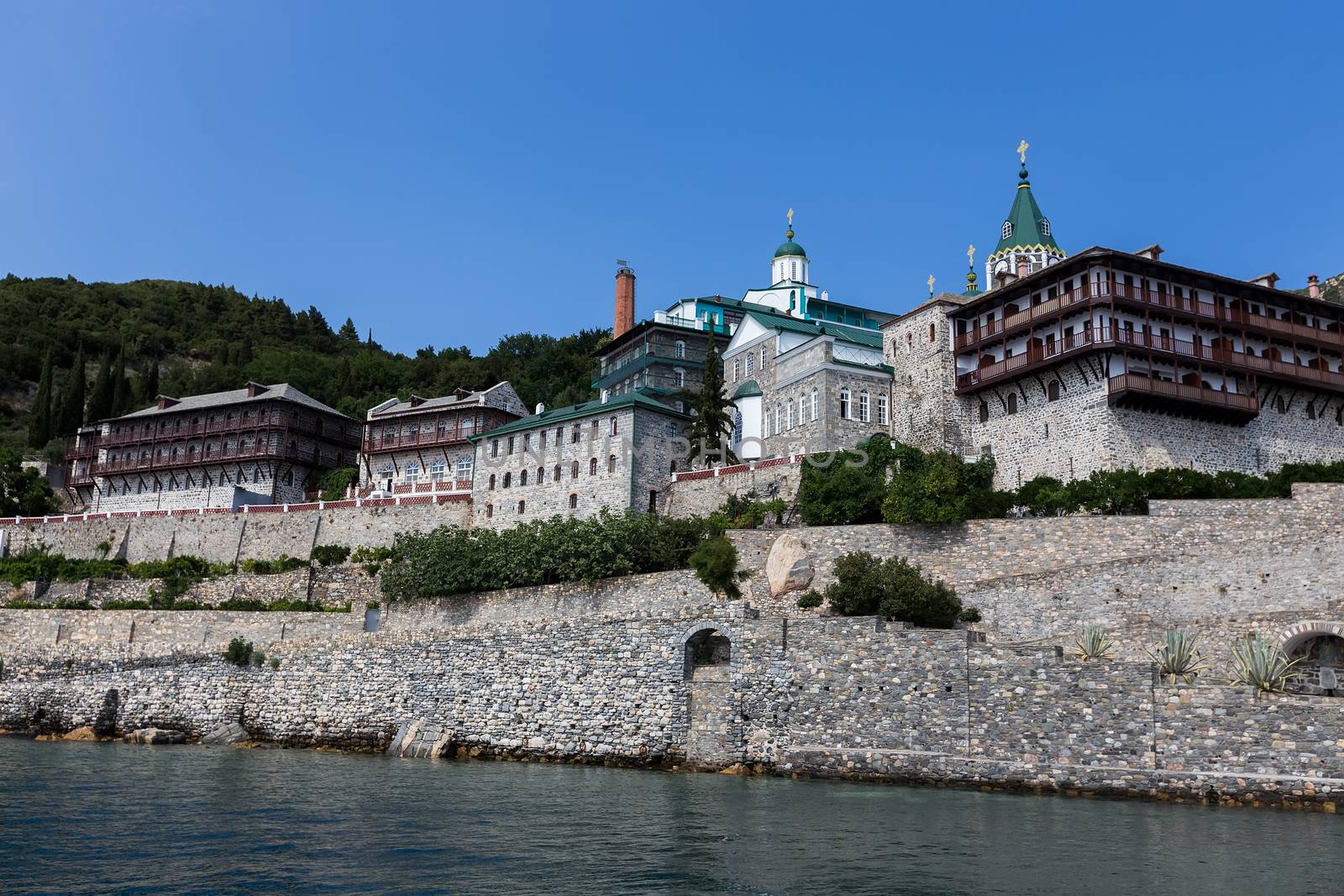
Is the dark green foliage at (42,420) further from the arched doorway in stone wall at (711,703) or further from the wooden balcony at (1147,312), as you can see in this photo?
the arched doorway in stone wall at (711,703)

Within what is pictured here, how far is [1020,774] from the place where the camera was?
2658 centimetres

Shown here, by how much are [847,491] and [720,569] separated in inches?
226

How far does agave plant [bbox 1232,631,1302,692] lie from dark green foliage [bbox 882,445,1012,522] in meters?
11.0

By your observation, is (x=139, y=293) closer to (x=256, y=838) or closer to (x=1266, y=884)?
(x=256, y=838)

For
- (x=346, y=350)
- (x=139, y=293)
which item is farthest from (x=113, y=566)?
(x=139, y=293)

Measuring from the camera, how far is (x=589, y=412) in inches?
2137

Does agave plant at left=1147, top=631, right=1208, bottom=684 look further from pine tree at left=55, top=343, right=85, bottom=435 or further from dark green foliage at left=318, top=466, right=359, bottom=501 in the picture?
pine tree at left=55, top=343, right=85, bottom=435

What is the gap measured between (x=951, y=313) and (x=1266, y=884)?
34319 millimetres

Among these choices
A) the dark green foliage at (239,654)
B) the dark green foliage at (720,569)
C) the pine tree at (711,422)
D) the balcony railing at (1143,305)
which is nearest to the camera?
the dark green foliage at (720,569)

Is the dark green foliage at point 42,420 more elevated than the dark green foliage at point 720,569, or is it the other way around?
the dark green foliage at point 42,420

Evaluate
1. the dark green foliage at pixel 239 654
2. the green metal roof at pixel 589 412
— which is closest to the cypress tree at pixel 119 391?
the green metal roof at pixel 589 412

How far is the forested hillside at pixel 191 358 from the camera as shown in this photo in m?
86.8

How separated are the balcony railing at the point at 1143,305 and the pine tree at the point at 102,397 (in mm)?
61486

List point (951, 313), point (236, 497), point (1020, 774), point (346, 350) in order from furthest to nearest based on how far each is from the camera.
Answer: point (346, 350)
point (236, 497)
point (951, 313)
point (1020, 774)
